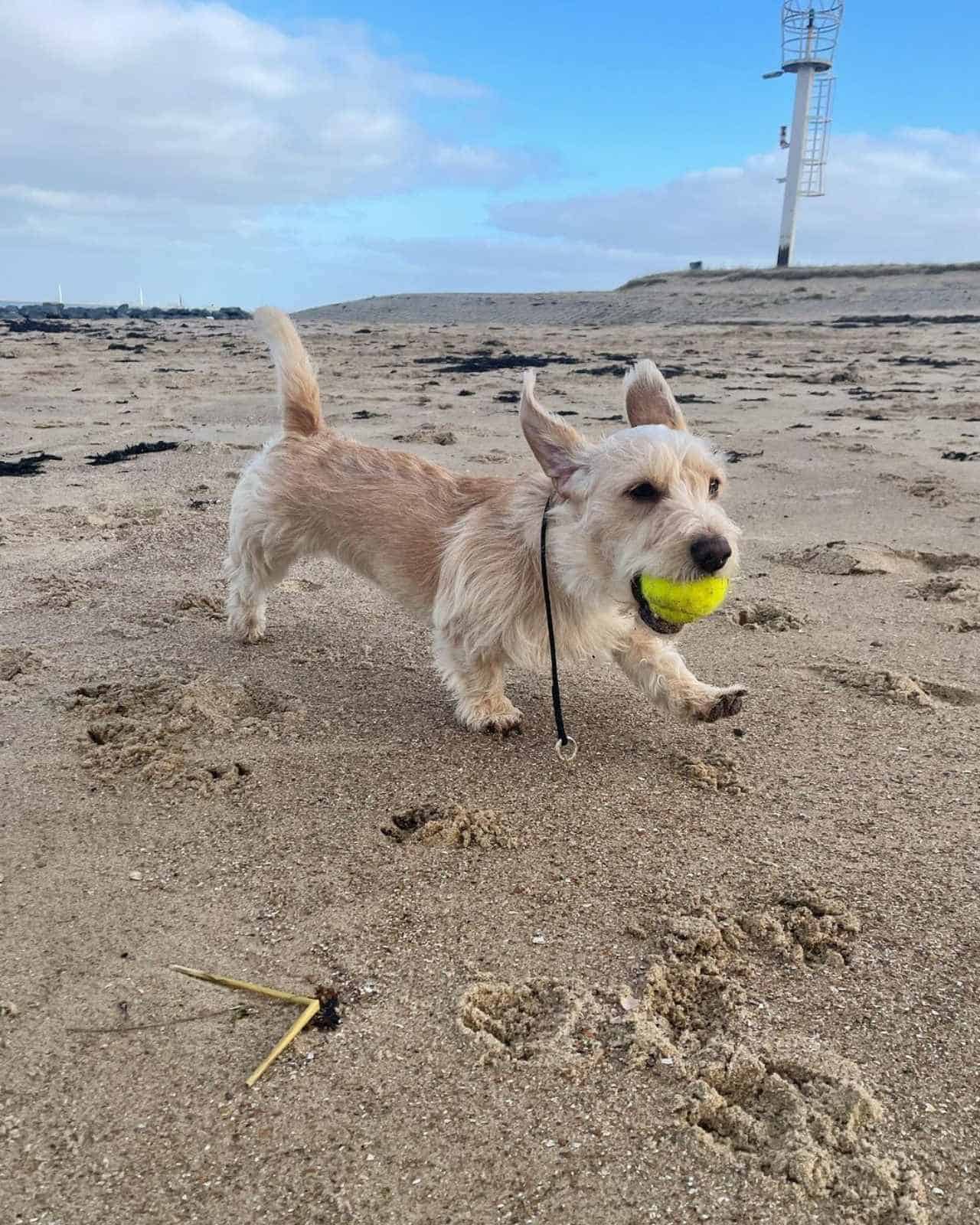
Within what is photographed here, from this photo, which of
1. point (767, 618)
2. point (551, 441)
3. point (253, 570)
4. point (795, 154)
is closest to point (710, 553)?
point (551, 441)

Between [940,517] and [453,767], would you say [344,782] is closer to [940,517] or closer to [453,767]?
[453,767]

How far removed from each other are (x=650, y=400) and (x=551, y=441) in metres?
0.53

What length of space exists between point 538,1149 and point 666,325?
24302mm

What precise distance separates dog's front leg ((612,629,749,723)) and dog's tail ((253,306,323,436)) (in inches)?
72.1

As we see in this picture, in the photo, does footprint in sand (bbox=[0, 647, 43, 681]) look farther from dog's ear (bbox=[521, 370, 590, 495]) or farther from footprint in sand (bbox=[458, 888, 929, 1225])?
footprint in sand (bbox=[458, 888, 929, 1225])

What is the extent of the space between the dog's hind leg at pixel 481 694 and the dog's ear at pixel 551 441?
69cm

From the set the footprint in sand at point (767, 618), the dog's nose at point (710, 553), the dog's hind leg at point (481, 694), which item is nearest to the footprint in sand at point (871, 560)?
the footprint in sand at point (767, 618)

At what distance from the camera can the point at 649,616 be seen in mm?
2799

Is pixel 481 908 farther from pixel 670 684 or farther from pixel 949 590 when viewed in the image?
pixel 949 590

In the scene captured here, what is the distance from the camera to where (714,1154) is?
152 cm

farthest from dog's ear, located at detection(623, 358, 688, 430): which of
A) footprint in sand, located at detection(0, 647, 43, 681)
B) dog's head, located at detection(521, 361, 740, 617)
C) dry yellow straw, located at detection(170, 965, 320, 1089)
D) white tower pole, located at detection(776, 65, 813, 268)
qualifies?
white tower pole, located at detection(776, 65, 813, 268)

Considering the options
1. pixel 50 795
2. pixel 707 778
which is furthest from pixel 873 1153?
pixel 50 795

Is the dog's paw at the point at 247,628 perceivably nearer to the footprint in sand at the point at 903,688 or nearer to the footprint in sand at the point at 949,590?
the footprint in sand at the point at 903,688

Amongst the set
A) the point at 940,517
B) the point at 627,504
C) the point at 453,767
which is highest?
the point at 627,504
